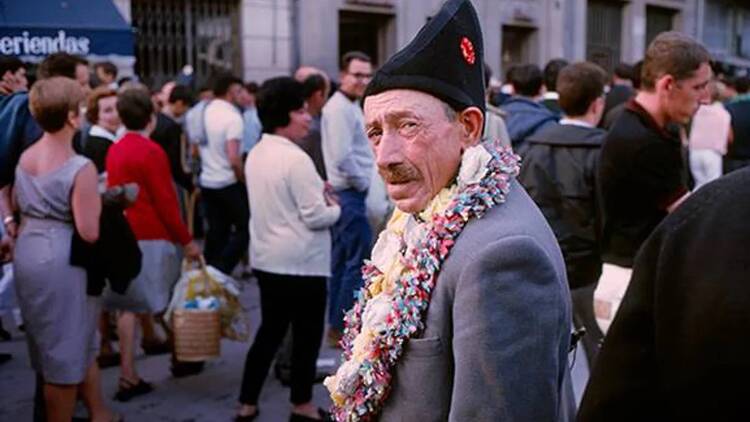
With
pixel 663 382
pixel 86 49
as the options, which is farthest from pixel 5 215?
pixel 663 382

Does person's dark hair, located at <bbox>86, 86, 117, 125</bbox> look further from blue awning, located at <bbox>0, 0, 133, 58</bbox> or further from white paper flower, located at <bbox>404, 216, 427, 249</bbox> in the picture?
white paper flower, located at <bbox>404, 216, 427, 249</bbox>

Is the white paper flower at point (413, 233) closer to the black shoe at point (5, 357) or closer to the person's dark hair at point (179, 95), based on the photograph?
the black shoe at point (5, 357)

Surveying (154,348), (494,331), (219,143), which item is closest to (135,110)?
(154,348)

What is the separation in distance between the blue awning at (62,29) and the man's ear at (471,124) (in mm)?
3972

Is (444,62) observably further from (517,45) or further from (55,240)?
(517,45)

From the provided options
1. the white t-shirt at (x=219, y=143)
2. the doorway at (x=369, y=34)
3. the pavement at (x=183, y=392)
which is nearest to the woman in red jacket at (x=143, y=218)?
the pavement at (x=183, y=392)

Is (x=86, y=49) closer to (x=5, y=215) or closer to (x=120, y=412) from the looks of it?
(x=5, y=215)

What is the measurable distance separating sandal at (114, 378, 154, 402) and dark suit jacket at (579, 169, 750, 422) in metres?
4.41

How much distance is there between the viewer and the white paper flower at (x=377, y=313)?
6.35 ft

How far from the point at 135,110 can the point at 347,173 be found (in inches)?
68.1

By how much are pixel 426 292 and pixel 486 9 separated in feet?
50.0

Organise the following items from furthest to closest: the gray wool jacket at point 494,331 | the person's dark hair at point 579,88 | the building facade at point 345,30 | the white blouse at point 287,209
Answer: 1. the building facade at point 345,30
2. the white blouse at point 287,209
3. the person's dark hair at point 579,88
4. the gray wool jacket at point 494,331

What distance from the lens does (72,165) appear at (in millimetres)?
4070

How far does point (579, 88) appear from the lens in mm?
4336
